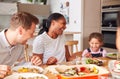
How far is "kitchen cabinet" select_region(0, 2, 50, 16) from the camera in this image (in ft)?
14.2

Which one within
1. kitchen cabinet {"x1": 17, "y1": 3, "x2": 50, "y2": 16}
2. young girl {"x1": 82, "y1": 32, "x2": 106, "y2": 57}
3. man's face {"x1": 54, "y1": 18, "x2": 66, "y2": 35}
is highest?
kitchen cabinet {"x1": 17, "y1": 3, "x2": 50, "y2": 16}

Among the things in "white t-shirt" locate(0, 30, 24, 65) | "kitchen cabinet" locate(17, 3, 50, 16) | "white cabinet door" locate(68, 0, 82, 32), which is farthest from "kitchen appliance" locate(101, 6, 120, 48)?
"white t-shirt" locate(0, 30, 24, 65)

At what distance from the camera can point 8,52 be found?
151cm

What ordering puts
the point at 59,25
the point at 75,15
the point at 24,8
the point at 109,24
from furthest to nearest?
the point at 24,8
the point at 109,24
the point at 75,15
the point at 59,25

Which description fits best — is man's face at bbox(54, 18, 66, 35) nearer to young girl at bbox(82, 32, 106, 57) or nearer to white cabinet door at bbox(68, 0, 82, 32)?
young girl at bbox(82, 32, 106, 57)

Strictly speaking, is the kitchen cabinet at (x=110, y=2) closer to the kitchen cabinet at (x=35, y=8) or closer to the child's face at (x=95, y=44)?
the kitchen cabinet at (x=35, y=8)

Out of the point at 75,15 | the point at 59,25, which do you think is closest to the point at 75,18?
the point at 75,15

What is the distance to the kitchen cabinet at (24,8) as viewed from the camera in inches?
170

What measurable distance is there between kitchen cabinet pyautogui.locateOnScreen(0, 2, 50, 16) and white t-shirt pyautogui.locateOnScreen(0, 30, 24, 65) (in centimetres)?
286

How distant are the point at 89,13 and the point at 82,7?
7.2 inches

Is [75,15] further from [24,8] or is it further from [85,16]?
[24,8]

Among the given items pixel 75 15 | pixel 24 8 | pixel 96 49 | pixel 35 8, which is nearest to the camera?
pixel 96 49

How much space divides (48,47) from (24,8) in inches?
115

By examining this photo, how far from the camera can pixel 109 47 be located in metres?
3.96
